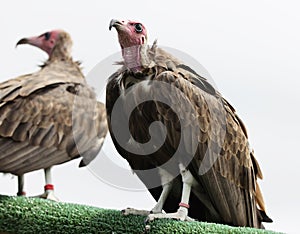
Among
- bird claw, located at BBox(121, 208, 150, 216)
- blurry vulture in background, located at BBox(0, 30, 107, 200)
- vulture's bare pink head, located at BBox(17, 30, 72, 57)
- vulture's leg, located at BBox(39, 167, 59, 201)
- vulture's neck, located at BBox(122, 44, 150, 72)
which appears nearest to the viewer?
bird claw, located at BBox(121, 208, 150, 216)

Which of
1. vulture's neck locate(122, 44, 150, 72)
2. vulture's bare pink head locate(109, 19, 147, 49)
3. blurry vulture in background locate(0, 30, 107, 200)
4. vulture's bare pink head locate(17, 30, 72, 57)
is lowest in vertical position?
blurry vulture in background locate(0, 30, 107, 200)

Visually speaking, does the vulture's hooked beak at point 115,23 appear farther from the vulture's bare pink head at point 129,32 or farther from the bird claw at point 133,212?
the bird claw at point 133,212

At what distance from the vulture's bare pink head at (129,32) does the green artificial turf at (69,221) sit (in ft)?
2.81

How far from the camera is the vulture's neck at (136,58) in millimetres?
3778

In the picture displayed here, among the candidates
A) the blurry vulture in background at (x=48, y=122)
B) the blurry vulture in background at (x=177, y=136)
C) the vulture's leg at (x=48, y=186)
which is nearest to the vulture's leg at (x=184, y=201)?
the blurry vulture in background at (x=177, y=136)

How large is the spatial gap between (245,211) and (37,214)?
107 centimetres

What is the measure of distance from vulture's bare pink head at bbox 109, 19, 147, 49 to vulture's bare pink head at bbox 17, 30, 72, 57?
3592mm

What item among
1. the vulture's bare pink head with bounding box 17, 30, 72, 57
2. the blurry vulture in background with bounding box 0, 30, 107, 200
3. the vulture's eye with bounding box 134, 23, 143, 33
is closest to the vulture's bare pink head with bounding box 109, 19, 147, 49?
the vulture's eye with bounding box 134, 23, 143, 33

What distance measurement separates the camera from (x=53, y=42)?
25.5ft

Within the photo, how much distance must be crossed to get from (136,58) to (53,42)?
4.10 m

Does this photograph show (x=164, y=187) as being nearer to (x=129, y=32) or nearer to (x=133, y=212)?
(x=133, y=212)

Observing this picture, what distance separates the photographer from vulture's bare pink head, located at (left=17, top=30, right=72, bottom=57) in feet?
24.8

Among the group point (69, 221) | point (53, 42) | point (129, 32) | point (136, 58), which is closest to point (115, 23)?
point (129, 32)

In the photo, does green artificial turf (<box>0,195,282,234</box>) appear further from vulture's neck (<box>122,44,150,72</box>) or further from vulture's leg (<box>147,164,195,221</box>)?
vulture's neck (<box>122,44,150,72</box>)
